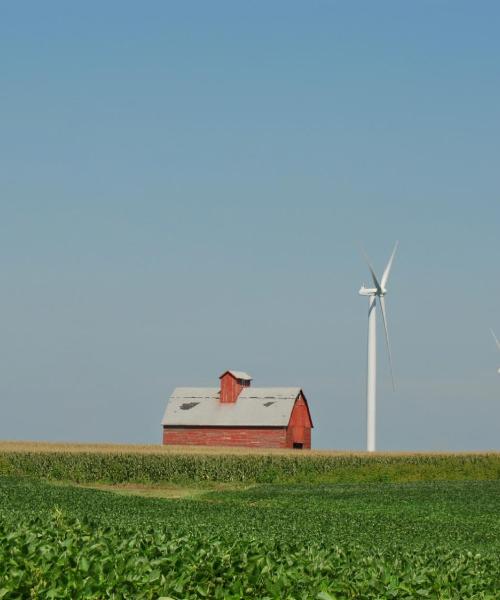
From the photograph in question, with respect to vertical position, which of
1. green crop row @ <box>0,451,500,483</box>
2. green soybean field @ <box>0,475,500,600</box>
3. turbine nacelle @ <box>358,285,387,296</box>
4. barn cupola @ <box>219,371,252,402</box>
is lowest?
green crop row @ <box>0,451,500,483</box>

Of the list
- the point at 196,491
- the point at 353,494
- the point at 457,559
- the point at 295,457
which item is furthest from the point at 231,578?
the point at 295,457

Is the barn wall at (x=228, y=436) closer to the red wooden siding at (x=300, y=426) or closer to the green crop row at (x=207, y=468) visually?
the red wooden siding at (x=300, y=426)

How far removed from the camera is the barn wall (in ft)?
313

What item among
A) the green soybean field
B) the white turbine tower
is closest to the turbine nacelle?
the white turbine tower

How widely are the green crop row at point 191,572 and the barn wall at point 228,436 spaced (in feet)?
260

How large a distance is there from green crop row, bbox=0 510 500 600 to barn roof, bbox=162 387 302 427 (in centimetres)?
7927

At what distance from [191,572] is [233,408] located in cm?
8448

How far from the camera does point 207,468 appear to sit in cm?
7775

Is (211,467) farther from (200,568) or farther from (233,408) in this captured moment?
(200,568)

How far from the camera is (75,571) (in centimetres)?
1302

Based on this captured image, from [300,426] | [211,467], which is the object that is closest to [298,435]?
[300,426]

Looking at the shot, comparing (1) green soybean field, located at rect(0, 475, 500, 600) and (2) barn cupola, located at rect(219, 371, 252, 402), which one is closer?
(1) green soybean field, located at rect(0, 475, 500, 600)

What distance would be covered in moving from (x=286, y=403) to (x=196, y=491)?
2756cm

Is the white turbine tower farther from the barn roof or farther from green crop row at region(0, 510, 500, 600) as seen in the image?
green crop row at region(0, 510, 500, 600)
